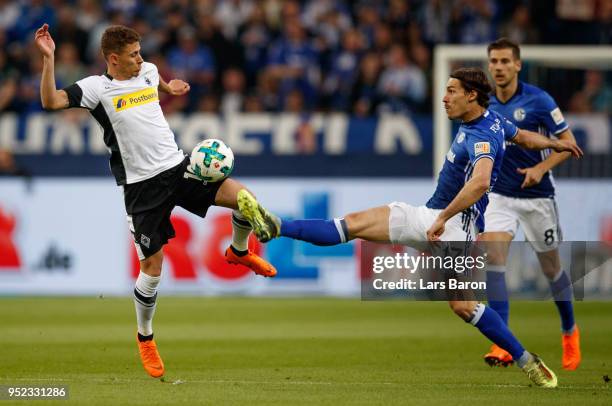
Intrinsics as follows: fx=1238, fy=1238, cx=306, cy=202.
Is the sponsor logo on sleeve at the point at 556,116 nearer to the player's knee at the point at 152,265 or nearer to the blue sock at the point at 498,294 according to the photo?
the blue sock at the point at 498,294

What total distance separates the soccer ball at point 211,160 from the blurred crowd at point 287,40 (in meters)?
9.84

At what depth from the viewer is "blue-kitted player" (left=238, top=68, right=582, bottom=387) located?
341 inches

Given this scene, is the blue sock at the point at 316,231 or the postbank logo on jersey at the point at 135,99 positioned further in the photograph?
the postbank logo on jersey at the point at 135,99

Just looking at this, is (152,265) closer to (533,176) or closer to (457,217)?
(457,217)

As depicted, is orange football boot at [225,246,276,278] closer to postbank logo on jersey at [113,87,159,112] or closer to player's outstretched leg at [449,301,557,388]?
postbank logo on jersey at [113,87,159,112]

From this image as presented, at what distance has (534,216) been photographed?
427 inches

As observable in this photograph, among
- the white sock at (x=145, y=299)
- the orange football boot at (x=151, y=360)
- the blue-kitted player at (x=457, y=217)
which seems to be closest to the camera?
the blue-kitted player at (x=457, y=217)

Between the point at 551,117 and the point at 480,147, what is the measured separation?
2169mm

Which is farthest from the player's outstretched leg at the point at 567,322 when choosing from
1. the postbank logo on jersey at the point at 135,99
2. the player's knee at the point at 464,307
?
the postbank logo on jersey at the point at 135,99

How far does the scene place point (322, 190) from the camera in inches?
663

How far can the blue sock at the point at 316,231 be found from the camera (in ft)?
28.7

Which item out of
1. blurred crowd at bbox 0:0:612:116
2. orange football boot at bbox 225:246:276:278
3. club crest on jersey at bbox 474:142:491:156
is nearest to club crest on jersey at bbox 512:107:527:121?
club crest on jersey at bbox 474:142:491:156

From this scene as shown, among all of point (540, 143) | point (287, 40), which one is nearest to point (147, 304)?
point (540, 143)

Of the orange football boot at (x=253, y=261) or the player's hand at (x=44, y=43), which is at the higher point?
the player's hand at (x=44, y=43)
